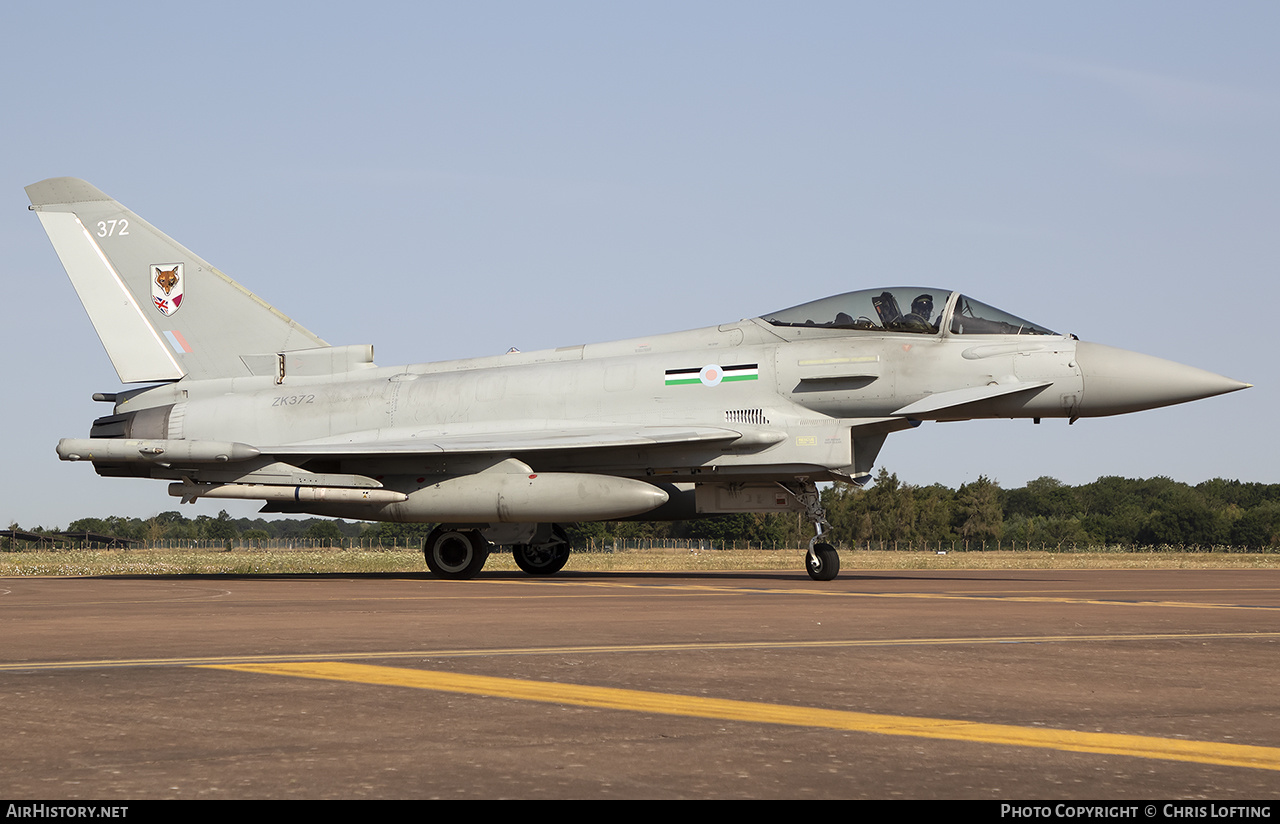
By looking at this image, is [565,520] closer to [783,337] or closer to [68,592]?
[783,337]

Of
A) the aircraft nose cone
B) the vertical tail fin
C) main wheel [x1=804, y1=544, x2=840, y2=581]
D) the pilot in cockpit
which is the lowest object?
main wheel [x1=804, y1=544, x2=840, y2=581]

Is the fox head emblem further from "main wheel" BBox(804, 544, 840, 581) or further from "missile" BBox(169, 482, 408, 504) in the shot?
"main wheel" BBox(804, 544, 840, 581)

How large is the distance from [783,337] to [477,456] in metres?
4.71

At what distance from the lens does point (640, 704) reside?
5371mm

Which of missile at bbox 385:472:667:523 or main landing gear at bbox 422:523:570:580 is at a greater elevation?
missile at bbox 385:472:667:523

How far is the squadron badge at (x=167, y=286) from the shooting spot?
2105cm

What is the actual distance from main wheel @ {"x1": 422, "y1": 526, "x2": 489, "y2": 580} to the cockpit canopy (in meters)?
5.87

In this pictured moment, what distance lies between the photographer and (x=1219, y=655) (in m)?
7.51

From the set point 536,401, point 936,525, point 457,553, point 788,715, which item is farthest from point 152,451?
point 936,525

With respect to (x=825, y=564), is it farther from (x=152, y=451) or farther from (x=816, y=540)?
(x=152, y=451)

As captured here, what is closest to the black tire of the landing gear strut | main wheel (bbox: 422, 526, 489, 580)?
main wheel (bbox: 422, 526, 489, 580)

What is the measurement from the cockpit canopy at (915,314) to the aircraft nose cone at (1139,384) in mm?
898

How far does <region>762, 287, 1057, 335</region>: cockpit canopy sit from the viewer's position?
17078 millimetres
